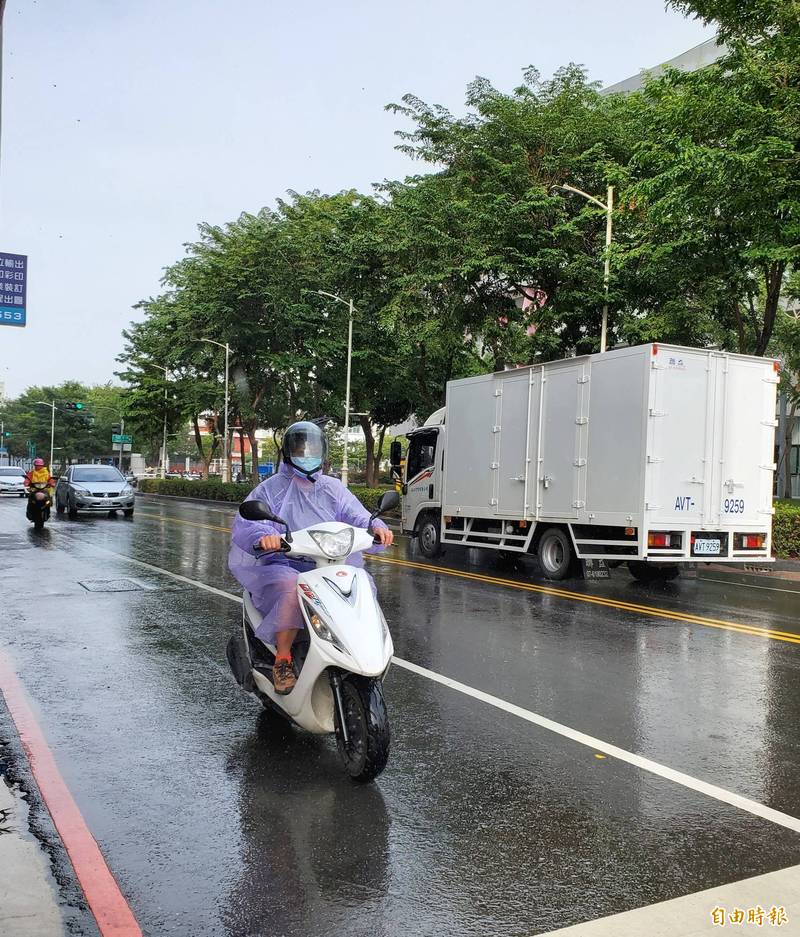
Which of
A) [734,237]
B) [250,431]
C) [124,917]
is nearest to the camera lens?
[124,917]

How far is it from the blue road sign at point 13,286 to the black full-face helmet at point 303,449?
2651cm

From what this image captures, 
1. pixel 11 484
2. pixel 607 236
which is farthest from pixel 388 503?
pixel 11 484

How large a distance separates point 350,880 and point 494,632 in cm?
582

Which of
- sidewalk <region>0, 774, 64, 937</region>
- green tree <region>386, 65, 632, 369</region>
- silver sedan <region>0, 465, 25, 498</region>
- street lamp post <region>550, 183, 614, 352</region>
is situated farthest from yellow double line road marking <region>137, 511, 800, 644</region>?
silver sedan <region>0, 465, 25, 498</region>

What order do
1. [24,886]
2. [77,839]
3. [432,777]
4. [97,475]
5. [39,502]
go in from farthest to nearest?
[97,475], [39,502], [432,777], [77,839], [24,886]

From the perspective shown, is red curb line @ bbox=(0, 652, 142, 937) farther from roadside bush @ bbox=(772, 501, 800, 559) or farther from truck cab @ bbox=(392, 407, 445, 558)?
roadside bush @ bbox=(772, 501, 800, 559)

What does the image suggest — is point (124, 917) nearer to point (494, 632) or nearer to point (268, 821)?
point (268, 821)

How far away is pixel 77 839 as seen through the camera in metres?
3.99

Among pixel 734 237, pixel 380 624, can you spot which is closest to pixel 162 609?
pixel 380 624

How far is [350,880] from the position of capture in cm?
365

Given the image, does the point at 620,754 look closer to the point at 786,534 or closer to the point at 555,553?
the point at 555,553

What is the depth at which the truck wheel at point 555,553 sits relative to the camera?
14.4 meters

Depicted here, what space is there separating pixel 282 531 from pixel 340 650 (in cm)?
96

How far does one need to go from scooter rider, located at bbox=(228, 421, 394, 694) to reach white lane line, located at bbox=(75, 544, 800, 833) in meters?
1.61
